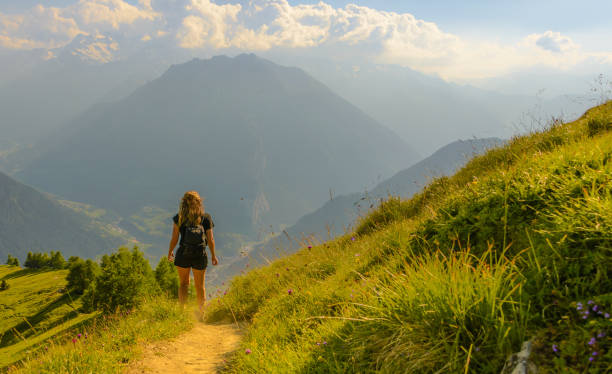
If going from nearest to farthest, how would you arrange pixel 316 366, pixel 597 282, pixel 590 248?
1. pixel 597 282
2. pixel 590 248
3. pixel 316 366

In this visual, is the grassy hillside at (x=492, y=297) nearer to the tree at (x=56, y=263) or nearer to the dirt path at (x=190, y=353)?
the dirt path at (x=190, y=353)

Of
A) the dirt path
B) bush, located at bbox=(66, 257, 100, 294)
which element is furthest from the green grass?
bush, located at bbox=(66, 257, 100, 294)

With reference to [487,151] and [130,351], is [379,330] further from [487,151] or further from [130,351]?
[487,151]

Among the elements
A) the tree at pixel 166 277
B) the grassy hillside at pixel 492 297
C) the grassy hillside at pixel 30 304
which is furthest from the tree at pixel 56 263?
the grassy hillside at pixel 492 297

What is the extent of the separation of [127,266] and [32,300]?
4998 centimetres

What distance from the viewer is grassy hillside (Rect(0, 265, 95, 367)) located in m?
48.3

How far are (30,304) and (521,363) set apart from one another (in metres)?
83.5

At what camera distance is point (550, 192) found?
310 cm

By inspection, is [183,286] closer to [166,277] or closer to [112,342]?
[112,342]

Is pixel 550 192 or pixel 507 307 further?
pixel 550 192

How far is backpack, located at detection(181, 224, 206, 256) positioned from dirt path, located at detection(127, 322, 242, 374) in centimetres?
182

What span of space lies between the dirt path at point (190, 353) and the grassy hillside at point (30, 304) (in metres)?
49.7

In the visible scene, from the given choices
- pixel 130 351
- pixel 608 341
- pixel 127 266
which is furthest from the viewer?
pixel 127 266

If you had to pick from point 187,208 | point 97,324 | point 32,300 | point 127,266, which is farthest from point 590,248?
point 32,300
